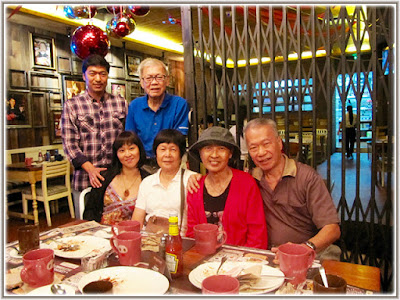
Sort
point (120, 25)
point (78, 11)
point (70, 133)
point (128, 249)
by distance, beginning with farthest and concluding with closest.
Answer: point (120, 25) < point (78, 11) < point (70, 133) < point (128, 249)

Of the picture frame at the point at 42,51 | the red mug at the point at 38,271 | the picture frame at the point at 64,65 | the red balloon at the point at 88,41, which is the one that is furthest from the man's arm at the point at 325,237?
the picture frame at the point at 64,65

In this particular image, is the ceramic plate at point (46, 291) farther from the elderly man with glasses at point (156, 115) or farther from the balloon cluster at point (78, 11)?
the balloon cluster at point (78, 11)

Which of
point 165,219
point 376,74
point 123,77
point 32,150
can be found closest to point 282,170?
point 165,219

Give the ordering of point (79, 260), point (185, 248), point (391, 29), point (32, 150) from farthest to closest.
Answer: point (32, 150) → point (391, 29) → point (185, 248) → point (79, 260)

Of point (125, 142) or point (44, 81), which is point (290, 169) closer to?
point (125, 142)

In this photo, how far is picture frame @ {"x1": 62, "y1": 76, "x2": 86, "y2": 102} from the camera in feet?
21.5

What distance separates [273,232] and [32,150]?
18.1 feet

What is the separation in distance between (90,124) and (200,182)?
4.55ft

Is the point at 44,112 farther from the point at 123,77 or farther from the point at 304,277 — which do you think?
the point at 304,277

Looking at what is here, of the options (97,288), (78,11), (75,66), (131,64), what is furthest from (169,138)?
(131,64)

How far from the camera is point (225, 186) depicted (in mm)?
2014

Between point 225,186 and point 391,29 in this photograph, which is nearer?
point 225,186

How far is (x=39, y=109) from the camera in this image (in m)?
6.21

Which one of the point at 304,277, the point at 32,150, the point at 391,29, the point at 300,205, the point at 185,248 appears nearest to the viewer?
the point at 304,277
